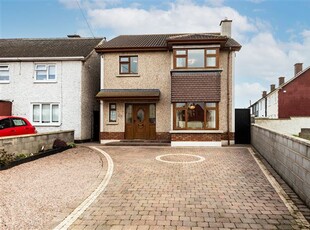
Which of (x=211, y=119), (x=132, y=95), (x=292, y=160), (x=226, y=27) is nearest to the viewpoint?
(x=292, y=160)

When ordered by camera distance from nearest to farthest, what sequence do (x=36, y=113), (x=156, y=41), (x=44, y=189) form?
(x=44, y=189), (x=156, y=41), (x=36, y=113)

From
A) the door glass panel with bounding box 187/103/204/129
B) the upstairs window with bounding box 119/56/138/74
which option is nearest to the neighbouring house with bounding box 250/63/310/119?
the door glass panel with bounding box 187/103/204/129

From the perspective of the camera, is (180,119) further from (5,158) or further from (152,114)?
(5,158)

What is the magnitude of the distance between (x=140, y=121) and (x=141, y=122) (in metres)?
0.10

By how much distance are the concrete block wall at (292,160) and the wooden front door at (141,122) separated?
30.1ft

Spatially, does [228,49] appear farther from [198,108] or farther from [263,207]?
[263,207]

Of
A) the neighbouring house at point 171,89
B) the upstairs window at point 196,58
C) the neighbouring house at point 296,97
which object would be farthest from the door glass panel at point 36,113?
the neighbouring house at point 296,97

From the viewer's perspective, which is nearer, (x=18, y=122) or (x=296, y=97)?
(x=18, y=122)

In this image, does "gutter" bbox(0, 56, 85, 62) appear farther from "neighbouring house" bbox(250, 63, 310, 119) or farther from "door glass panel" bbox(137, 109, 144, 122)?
"neighbouring house" bbox(250, 63, 310, 119)

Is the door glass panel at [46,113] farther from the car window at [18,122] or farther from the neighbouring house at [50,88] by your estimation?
the car window at [18,122]

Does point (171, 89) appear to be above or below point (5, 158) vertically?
above

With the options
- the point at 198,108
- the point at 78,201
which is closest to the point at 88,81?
the point at 198,108

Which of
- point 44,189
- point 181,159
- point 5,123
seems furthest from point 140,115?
point 44,189

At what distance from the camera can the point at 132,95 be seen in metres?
16.7
